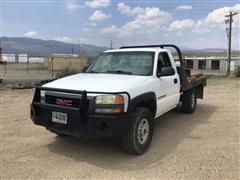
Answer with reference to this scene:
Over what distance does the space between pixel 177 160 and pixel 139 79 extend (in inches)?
59.0

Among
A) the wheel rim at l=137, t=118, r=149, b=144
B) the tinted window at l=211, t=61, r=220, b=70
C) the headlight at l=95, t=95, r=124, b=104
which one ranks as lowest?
the wheel rim at l=137, t=118, r=149, b=144

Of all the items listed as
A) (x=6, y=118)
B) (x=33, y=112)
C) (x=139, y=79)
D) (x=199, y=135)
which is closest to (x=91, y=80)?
(x=139, y=79)

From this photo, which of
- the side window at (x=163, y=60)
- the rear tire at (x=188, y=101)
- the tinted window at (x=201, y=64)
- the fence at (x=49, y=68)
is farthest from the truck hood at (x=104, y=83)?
the tinted window at (x=201, y=64)

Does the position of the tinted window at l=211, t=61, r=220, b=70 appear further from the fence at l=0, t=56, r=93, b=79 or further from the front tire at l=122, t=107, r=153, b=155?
the front tire at l=122, t=107, r=153, b=155

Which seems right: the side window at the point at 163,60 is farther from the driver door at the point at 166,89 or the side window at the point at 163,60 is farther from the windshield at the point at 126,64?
the windshield at the point at 126,64

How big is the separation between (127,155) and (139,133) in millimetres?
422

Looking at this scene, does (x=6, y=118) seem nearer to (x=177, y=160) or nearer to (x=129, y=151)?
(x=129, y=151)

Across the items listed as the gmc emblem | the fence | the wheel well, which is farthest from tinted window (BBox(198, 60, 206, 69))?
the gmc emblem

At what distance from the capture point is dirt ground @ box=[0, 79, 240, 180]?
3910 millimetres

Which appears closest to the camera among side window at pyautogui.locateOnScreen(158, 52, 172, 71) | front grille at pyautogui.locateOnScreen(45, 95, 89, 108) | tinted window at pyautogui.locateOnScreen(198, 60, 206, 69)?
front grille at pyautogui.locateOnScreen(45, 95, 89, 108)

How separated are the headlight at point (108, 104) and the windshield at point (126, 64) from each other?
1.21m

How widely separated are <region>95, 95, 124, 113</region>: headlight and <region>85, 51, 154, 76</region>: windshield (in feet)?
3.98

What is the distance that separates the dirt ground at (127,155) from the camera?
12.8 ft

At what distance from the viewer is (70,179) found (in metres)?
3.74
